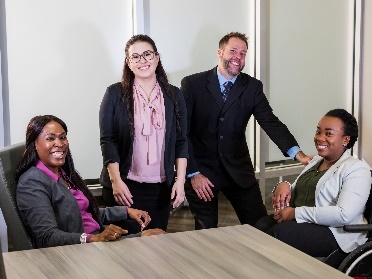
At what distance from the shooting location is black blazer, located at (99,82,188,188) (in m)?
3.47

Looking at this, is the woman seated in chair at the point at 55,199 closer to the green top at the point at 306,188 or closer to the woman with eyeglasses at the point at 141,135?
the woman with eyeglasses at the point at 141,135

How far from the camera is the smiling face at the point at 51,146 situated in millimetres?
2986

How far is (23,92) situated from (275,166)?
94.0 inches

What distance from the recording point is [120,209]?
10.8ft

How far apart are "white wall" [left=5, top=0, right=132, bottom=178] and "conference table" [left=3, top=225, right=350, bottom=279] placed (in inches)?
82.2

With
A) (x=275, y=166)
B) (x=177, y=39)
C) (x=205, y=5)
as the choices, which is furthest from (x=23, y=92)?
(x=275, y=166)

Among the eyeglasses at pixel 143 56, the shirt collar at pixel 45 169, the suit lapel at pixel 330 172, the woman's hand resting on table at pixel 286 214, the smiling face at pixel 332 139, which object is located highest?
the eyeglasses at pixel 143 56

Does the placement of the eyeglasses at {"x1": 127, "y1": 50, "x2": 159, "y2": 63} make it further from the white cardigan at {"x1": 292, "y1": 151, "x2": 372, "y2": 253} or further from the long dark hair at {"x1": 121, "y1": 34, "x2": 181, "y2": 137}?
the white cardigan at {"x1": 292, "y1": 151, "x2": 372, "y2": 253}

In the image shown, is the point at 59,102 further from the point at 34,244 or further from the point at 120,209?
the point at 34,244

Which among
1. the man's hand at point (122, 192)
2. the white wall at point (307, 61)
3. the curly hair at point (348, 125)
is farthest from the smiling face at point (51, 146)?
the white wall at point (307, 61)

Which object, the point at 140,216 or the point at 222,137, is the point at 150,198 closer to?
the point at 140,216

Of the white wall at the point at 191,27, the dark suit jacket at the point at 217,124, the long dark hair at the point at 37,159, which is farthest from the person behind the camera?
the white wall at the point at 191,27

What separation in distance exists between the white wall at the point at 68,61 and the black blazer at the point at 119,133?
106 centimetres

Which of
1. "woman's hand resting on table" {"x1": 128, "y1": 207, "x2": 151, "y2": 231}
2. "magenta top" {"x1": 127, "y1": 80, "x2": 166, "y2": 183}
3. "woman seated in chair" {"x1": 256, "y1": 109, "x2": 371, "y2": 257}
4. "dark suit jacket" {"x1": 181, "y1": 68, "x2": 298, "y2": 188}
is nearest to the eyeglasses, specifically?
"magenta top" {"x1": 127, "y1": 80, "x2": 166, "y2": 183}
